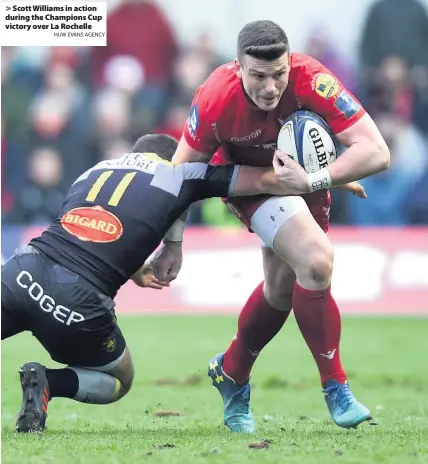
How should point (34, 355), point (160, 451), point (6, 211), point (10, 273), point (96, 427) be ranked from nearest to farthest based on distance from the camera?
1. point (160, 451)
2. point (10, 273)
3. point (96, 427)
4. point (34, 355)
5. point (6, 211)

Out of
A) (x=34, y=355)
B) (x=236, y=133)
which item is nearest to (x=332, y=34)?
(x=34, y=355)

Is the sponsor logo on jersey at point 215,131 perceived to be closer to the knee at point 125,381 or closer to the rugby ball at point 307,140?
the rugby ball at point 307,140

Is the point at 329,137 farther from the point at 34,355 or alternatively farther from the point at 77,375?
the point at 34,355

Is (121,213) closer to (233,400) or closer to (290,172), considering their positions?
(290,172)

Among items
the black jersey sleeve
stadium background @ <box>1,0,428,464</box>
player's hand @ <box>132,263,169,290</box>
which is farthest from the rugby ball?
stadium background @ <box>1,0,428,464</box>

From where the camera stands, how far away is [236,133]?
6531mm

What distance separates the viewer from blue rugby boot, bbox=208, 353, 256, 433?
266 inches

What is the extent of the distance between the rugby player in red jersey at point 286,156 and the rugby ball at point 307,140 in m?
0.05

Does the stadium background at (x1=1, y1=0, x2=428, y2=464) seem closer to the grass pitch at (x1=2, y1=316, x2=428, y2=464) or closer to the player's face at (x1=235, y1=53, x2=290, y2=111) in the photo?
the grass pitch at (x1=2, y1=316, x2=428, y2=464)

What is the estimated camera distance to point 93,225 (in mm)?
6215

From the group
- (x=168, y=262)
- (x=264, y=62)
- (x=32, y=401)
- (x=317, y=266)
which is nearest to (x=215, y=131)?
(x=264, y=62)

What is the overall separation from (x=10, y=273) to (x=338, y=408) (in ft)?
6.16

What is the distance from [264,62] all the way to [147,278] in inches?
58.1

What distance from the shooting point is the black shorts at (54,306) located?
6.05 meters
